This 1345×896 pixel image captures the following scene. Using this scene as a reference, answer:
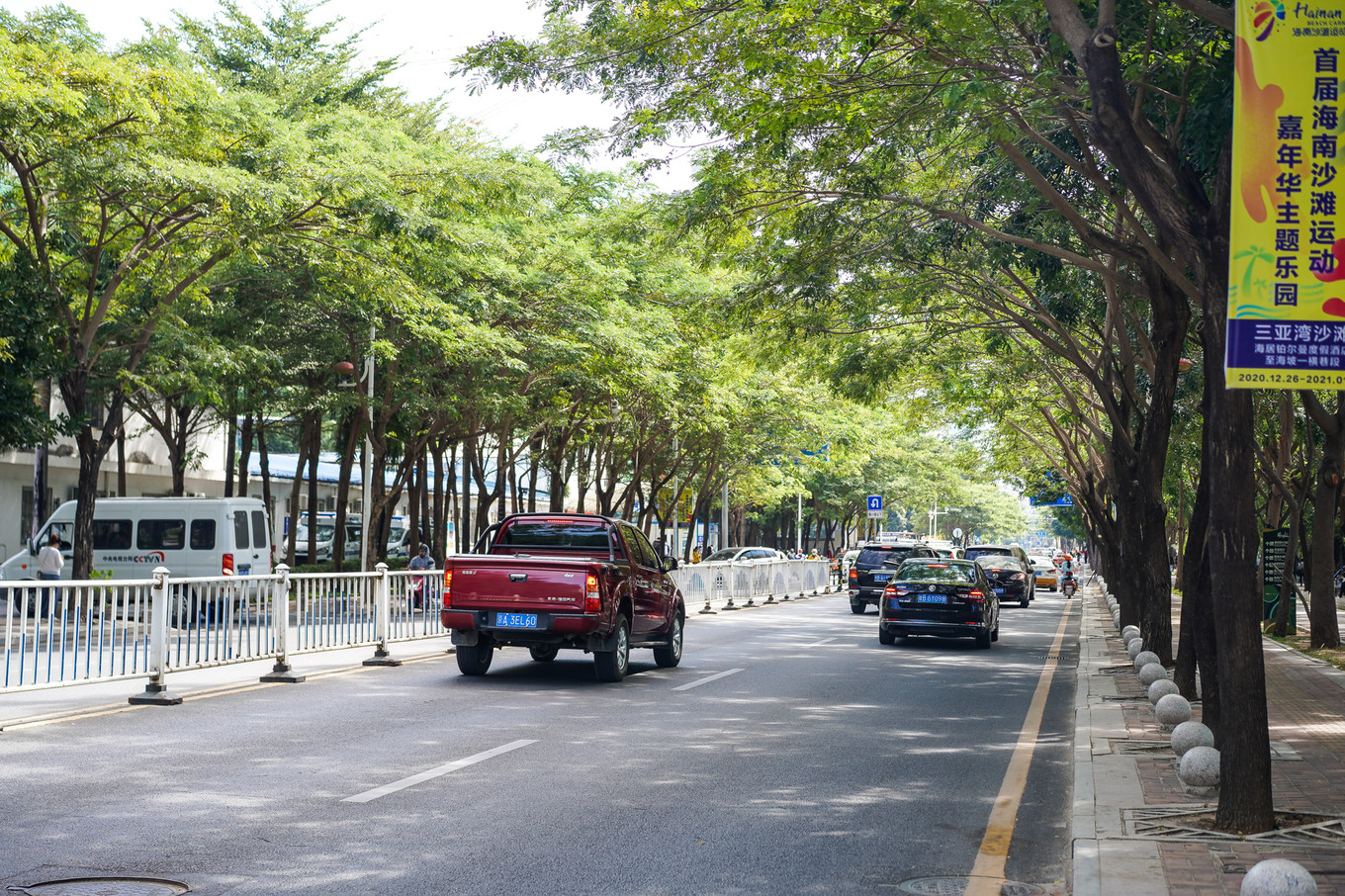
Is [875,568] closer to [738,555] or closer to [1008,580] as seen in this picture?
[1008,580]

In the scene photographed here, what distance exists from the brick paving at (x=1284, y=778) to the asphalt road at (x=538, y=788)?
0.61 m

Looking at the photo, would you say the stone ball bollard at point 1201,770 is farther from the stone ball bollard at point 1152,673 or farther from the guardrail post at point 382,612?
the guardrail post at point 382,612

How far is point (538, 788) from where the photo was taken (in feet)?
26.7

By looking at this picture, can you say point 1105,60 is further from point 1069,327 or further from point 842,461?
point 842,461

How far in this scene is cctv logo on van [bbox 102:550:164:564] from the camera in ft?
81.8

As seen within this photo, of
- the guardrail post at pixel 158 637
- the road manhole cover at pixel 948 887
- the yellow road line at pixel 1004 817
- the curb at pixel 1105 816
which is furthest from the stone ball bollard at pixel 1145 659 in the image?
the guardrail post at pixel 158 637

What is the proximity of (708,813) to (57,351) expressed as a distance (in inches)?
625

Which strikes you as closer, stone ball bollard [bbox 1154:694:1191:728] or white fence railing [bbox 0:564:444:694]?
stone ball bollard [bbox 1154:694:1191:728]

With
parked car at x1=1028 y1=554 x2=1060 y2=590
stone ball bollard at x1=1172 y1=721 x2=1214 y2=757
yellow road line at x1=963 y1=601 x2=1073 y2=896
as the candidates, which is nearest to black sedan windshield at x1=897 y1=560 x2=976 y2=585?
yellow road line at x1=963 y1=601 x2=1073 y2=896

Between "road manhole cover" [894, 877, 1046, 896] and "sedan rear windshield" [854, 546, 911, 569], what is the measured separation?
27.0 meters

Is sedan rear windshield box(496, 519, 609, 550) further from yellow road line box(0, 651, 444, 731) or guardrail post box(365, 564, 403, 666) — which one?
yellow road line box(0, 651, 444, 731)

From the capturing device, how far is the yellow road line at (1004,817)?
6180mm

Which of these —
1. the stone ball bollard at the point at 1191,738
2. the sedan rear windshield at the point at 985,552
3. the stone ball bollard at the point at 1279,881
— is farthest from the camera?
the sedan rear windshield at the point at 985,552

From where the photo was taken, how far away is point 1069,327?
20484mm
